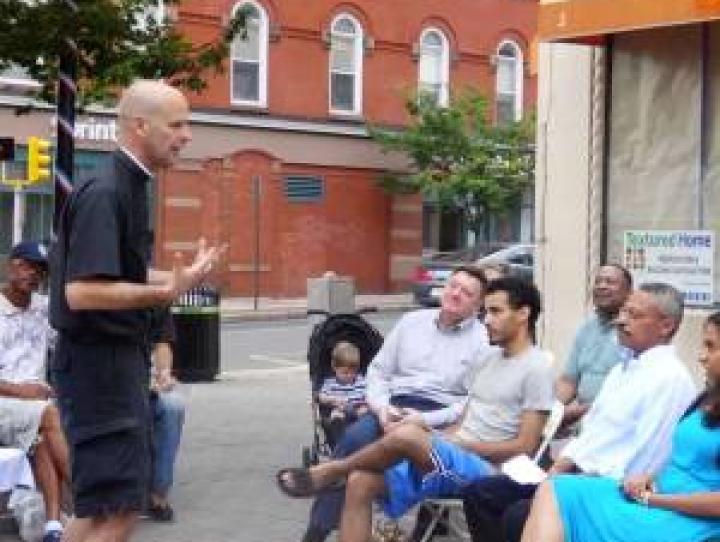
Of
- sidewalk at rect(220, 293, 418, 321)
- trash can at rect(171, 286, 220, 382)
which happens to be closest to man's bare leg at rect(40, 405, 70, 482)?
trash can at rect(171, 286, 220, 382)

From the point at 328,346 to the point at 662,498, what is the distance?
13.1 ft

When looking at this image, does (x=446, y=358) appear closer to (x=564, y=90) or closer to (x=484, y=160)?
(x=564, y=90)

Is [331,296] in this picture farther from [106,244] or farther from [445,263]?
[445,263]

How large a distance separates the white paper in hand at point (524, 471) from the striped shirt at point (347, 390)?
8.52 feet

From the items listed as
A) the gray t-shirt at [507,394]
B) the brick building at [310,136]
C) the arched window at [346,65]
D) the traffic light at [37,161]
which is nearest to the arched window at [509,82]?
the brick building at [310,136]

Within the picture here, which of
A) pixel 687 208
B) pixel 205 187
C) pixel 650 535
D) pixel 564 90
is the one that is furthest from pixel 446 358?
pixel 205 187

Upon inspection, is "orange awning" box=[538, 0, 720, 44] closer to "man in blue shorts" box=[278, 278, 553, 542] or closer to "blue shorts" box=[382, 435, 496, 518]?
"man in blue shorts" box=[278, 278, 553, 542]

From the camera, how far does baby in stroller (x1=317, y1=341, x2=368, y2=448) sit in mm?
8750

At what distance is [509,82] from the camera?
132ft

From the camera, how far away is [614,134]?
419 inches

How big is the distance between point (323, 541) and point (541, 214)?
174 inches

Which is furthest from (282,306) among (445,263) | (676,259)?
(676,259)

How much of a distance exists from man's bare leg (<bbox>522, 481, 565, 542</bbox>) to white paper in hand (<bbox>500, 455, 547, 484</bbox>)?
54 cm

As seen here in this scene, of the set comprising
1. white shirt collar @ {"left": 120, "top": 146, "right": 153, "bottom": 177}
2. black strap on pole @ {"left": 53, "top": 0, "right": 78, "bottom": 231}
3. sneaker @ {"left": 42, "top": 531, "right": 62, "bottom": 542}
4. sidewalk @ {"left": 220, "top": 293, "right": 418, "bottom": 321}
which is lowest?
sneaker @ {"left": 42, "top": 531, "right": 62, "bottom": 542}
